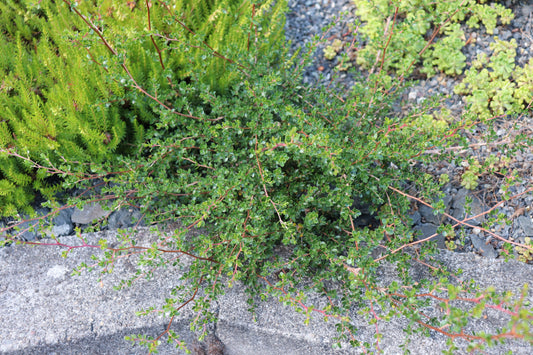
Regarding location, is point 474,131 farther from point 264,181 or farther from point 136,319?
point 136,319

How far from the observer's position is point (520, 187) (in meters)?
2.30

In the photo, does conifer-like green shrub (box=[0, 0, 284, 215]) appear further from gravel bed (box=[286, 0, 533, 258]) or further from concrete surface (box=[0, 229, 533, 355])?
gravel bed (box=[286, 0, 533, 258])

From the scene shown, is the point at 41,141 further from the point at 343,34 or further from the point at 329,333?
the point at 343,34

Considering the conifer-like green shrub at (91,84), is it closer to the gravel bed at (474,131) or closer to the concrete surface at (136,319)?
the concrete surface at (136,319)

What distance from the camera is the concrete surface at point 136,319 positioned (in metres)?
1.78

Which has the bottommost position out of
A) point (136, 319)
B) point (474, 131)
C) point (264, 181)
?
point (136, 319)

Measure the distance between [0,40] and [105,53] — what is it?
893 mm

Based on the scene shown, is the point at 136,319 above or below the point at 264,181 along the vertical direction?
below

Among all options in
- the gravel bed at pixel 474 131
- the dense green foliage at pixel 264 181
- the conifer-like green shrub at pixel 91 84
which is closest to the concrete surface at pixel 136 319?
the dense green foliage at pixel 264 181

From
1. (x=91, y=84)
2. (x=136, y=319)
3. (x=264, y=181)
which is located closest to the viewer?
(x=264, y=181)

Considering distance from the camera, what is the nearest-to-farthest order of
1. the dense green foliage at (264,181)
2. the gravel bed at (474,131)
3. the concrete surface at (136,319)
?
the dense green foliage at (264,181) < the concrete surface at (136,319) < the gravel bed at (474,131)

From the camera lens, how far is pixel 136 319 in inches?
72.4

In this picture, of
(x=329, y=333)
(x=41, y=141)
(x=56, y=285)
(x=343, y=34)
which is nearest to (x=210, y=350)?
(x=329, y=333)

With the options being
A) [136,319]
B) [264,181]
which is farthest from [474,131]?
[136,319]
